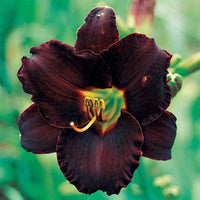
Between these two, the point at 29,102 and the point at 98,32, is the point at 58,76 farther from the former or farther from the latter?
the point at 29,102

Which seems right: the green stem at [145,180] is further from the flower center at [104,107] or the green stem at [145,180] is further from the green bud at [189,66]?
the green bud at [189,66]

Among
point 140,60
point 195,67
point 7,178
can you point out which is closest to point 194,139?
point 195,67

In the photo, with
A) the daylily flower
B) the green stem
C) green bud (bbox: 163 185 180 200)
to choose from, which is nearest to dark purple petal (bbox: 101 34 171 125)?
the daylily flower

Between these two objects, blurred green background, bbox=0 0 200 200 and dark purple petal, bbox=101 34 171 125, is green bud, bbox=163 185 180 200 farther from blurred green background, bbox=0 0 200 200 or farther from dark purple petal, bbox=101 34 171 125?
dark purple petal, bbox=101 34 171 125

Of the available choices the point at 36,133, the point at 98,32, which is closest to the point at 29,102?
the point at 36,133

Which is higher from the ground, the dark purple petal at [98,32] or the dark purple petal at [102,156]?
the dark purple petal at [98,32]

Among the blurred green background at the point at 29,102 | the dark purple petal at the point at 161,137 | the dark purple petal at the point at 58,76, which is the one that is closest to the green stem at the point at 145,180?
the blurred green background at the point at 29,102

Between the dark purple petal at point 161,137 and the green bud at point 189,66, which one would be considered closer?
the dark purple petal at point 161,137
